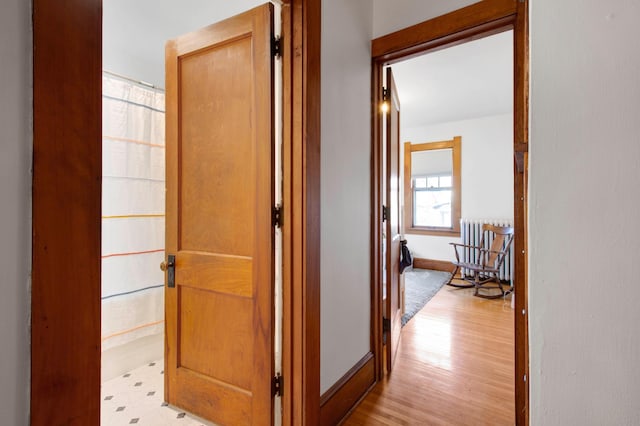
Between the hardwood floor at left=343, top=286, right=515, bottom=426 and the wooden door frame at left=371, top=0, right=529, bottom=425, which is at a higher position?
the wooden door frame at left=371, top=0, right=529, bottom=425

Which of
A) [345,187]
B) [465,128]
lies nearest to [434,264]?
[465,128]

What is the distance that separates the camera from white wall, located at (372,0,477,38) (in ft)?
5.82

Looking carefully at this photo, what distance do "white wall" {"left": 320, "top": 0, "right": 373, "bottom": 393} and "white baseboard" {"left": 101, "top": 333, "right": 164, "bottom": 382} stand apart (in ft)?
4.96

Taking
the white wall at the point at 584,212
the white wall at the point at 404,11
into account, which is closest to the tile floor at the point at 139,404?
the white wall at the point at 584,212

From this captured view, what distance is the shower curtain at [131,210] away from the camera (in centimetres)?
200

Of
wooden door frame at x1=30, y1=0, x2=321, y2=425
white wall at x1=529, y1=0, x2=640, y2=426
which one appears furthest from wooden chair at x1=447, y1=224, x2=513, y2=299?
wooden door frame at x1=30, y1=0, x2=321, y2=425

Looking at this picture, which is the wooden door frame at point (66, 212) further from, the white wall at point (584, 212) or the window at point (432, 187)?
the window at point (432, 187)

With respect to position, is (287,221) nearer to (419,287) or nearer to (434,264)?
(419,287)

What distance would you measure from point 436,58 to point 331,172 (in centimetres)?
227

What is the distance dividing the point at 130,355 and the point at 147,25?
234cm

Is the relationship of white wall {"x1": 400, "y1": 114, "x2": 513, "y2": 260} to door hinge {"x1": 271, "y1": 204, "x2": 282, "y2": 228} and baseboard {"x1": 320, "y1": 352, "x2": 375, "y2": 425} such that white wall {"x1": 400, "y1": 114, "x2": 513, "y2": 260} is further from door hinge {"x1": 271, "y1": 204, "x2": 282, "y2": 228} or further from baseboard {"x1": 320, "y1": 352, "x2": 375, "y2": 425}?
door hinge {"x1": 271, "y1": 204, "x2": 282, "y2": 228}

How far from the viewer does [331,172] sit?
63.3 inches

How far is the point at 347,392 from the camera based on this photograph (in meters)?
1.72

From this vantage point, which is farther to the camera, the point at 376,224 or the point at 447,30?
the point at 376,224
